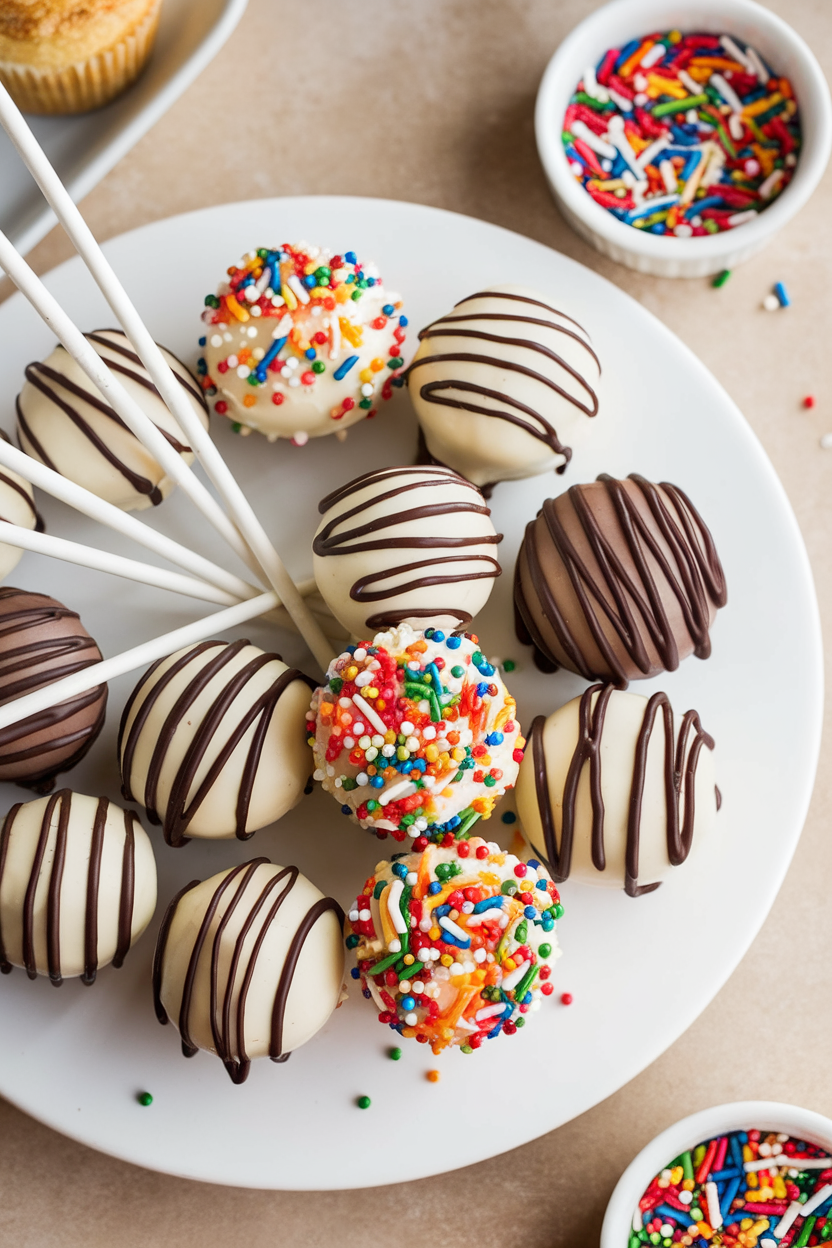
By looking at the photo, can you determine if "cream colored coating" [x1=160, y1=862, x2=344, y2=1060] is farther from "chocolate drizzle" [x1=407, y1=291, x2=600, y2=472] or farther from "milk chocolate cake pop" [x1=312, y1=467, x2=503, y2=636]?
"chocolate drizzle" [x1=407, y1=291, x2=600, y2=472]

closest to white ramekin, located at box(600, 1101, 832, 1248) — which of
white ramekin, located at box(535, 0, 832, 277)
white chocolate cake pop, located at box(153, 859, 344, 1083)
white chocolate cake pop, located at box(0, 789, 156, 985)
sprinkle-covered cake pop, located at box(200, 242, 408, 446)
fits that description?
white chocolate cake pop, located at box(153, 859, 344, 1083)

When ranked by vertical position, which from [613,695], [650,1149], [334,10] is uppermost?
[334,10]

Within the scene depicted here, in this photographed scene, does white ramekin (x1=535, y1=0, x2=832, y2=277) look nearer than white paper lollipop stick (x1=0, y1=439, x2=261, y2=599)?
No

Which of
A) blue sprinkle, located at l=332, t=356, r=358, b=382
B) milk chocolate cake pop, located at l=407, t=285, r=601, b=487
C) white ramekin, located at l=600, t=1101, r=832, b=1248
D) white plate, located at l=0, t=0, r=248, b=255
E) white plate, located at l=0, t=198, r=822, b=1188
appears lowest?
white ramekin, located at l=600, t=1101, r=832, b=1248

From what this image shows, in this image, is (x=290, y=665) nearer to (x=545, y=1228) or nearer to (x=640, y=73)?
(x=545, y=1228)

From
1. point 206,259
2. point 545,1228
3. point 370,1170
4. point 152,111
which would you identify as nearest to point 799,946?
point 545,1228

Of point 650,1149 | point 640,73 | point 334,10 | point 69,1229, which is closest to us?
point 650,1149

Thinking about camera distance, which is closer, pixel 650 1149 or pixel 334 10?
pixel 650 1149
